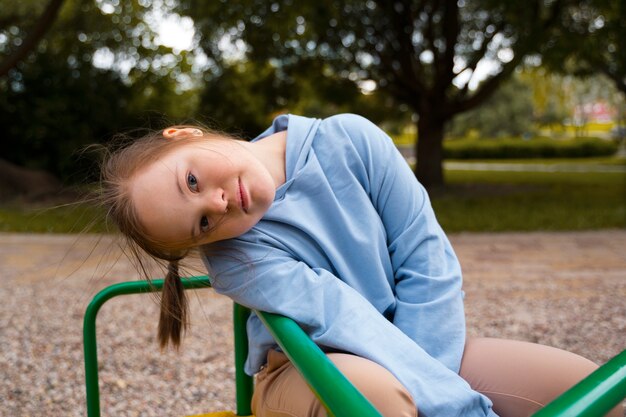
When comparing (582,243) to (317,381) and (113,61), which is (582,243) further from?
(113,61)

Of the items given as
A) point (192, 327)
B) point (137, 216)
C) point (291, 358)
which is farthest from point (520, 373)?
point (192, 327)

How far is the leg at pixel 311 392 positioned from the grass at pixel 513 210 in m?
3.49

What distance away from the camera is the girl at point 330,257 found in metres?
1.30

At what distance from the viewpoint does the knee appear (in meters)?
1.17

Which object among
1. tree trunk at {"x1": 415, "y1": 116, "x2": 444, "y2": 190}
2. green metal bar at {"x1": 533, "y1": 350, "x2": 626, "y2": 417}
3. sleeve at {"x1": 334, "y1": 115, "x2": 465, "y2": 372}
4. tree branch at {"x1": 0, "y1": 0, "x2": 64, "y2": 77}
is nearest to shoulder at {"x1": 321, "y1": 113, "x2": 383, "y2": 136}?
sleeve at {"x1": 334, "y1": 115, "x2": 465, "y2": 372}

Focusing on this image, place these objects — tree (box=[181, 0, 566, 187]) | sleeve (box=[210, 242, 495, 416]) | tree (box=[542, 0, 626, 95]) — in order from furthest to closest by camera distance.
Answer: tree (box=[181, 0, 566, 187]) → tree (box=[542, 0, 626, 95]) → sleeve (box=[210, 242, 495, 416])

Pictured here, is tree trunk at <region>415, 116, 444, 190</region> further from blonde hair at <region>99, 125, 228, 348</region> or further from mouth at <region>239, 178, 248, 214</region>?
mouth at <region>239, 178, 248, 214</region>

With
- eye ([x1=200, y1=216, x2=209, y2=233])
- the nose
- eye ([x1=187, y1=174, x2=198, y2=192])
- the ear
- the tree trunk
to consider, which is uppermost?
the ear

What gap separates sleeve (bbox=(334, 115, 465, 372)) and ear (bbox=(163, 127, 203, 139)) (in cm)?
34

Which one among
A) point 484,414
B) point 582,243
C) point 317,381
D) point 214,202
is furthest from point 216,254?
point 582,243

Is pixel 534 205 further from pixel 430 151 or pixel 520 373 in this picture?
pixel 520 373

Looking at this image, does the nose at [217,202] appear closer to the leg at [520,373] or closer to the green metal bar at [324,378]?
the green metal bar at [324,378]

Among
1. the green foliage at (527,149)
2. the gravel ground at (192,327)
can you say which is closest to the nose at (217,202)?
the gravel ground at (192,327)

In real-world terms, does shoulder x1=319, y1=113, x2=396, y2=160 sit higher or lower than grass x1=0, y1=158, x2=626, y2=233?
higher
